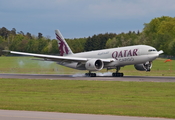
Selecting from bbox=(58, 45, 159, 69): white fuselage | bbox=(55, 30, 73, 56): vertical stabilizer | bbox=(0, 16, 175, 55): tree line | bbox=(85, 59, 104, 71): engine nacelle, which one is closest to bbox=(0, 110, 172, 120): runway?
bbox=(58, 45, 159, 69): white fuselage

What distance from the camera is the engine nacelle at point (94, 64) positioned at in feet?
182

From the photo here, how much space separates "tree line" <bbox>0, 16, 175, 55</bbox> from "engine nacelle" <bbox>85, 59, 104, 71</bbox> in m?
61.0

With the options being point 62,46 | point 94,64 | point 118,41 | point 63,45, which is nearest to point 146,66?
point 94,64

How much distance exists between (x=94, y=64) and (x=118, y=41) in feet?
286

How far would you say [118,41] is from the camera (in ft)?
465

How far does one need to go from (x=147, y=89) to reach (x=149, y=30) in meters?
139

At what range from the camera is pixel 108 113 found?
65.9 ft

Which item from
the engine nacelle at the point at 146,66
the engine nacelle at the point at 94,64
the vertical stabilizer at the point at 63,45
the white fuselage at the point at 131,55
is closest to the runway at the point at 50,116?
the white fuselage at the point at 131,55

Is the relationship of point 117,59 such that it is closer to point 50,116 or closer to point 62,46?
point 62,46

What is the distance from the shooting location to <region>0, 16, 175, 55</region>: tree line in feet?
414

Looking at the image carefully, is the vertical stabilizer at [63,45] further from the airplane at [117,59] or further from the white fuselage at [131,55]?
the white fuselage at [131,55]

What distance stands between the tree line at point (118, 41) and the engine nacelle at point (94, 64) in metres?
61.0

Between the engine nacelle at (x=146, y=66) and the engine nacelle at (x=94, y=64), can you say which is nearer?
the engine nacelle at (x=146, y=66)

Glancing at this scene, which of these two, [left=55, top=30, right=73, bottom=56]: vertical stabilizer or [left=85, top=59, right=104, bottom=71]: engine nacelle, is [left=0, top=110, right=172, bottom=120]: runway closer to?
[left=85, top=59, right=104, bottom=71]: engine nacelle
